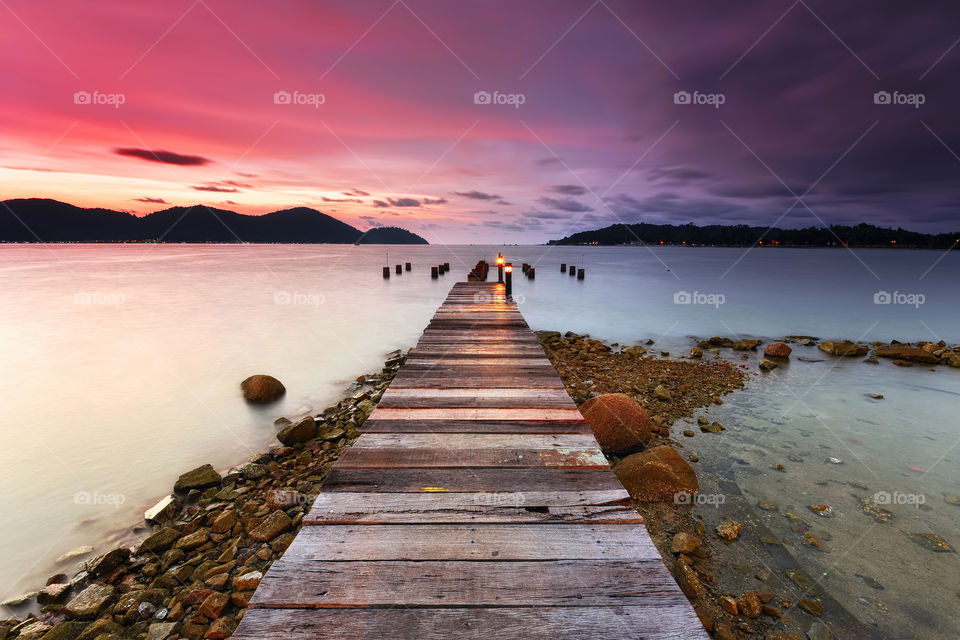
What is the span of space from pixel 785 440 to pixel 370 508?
7190mm

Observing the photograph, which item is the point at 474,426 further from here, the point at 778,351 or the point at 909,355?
the point at 909,355

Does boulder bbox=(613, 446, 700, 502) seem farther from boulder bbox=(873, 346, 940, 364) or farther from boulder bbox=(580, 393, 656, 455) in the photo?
boulder bbox=(873, 346, 940, 364)

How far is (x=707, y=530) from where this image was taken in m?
4.38

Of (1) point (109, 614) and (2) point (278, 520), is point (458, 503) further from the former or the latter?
(1) point (109, 614)

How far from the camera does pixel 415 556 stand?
2270 mm

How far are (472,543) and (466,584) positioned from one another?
0.30 meters

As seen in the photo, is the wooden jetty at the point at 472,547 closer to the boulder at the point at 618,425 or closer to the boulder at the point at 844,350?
the boulder at the point at 618,425

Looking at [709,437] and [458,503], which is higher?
[458,503]

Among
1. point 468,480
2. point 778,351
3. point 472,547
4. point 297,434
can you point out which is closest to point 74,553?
point 297,434

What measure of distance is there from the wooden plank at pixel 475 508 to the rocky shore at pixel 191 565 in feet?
5.91

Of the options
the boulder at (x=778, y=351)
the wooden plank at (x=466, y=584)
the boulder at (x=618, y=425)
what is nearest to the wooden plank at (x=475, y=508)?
the wooden plank at (x=466, y=584)

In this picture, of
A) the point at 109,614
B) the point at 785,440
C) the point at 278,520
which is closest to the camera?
the point at 109,614

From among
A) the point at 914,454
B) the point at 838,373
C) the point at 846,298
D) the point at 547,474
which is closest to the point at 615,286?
the point at 846,298

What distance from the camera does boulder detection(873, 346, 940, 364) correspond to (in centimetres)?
1113
